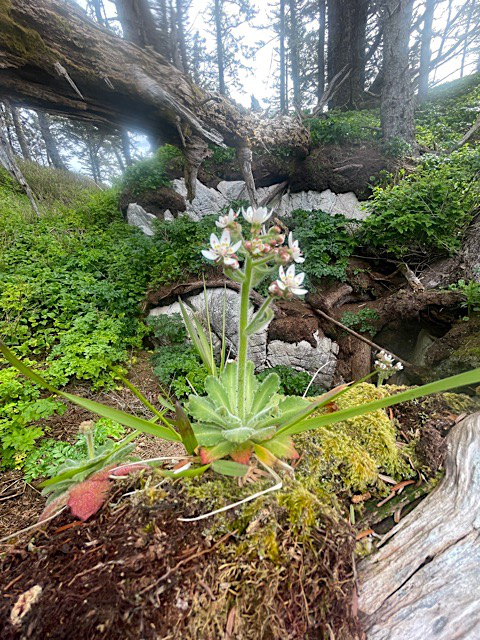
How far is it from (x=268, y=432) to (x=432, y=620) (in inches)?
23.2

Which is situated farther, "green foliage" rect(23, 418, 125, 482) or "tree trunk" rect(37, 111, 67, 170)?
"tree trunk" rect(37, 111, 67, 170)

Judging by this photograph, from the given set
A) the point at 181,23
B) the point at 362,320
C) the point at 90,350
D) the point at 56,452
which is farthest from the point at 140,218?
the point at 181,23

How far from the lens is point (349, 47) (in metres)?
9.69

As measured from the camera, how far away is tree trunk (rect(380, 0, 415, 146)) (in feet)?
20.0

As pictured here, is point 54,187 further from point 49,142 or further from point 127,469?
point 49,142

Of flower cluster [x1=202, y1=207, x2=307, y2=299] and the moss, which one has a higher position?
the moss

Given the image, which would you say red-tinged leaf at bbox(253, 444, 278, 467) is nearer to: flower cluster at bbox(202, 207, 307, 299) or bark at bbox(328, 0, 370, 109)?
flower cluster at bbox(202, 207, 307, 299)

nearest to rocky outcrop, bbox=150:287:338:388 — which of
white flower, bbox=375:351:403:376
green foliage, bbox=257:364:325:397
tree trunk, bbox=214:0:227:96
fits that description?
green foliage, bbox=257:364:325:397

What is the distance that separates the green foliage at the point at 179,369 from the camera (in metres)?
3.76

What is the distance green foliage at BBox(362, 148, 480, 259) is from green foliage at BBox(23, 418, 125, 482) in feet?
16.1

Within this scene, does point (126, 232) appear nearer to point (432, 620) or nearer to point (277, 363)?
point (277, 363)

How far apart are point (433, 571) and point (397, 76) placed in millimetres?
8778

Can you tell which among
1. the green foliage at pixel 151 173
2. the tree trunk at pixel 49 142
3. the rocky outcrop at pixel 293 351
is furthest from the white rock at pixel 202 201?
the tree trunk at pixel 49 142

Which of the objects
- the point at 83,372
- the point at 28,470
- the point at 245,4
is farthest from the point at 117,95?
the point at 245,4
